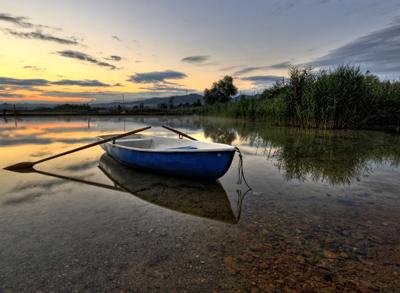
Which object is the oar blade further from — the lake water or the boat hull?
the boat hull

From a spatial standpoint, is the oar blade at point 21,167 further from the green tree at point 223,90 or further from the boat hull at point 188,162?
the green tree at point 223,90

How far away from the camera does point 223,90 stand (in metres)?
52.2

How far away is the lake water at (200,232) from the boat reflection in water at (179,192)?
0.02 meters

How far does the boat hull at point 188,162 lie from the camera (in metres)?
4.16

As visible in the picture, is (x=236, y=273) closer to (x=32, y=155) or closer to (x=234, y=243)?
(x=234, y=243)

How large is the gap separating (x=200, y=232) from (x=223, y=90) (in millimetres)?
51428

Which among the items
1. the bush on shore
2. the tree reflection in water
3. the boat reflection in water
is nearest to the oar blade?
the boat reflection in water

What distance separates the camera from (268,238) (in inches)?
103

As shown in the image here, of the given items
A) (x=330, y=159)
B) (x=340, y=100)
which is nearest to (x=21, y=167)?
(x=330, y=159)

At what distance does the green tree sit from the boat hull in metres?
Result: 48.2

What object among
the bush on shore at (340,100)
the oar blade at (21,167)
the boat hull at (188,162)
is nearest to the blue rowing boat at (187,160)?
the boat hull at (188,162)

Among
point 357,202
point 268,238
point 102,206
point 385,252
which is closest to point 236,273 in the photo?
point 268,238

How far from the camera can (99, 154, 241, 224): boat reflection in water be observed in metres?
3.40

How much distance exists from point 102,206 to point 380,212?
3957mm
